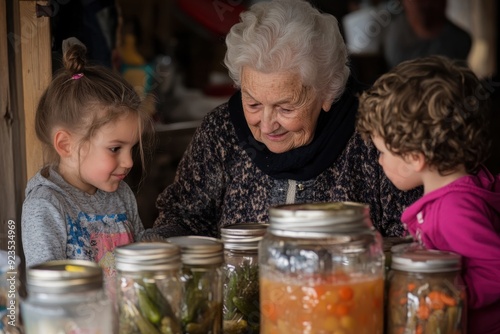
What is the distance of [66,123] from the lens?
82.4 inches

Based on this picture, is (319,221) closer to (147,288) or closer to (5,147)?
(147,288)

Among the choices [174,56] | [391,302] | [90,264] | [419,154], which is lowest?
[391,302]

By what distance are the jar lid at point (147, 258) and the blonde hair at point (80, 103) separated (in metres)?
0.70

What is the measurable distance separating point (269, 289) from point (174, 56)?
18.2ft

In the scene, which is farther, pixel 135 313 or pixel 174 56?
pixel 174 56

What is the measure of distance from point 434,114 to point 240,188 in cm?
101

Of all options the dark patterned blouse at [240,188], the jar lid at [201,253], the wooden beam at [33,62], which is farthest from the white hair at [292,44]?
the jar lid at [201,253]

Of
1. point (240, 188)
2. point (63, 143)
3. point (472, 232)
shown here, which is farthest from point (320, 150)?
point (472, 232)

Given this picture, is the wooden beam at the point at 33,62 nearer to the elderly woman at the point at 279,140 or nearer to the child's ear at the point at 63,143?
the child's ear at the point at 63,143

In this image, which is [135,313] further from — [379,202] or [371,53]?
[371,53]

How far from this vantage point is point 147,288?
144 cm

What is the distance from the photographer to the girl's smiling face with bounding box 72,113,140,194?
2066 mm

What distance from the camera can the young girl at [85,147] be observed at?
2035 mm

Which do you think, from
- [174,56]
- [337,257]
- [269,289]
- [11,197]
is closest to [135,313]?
[269,289]
